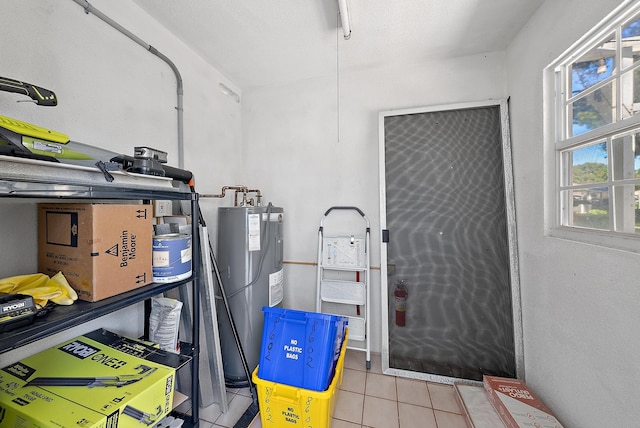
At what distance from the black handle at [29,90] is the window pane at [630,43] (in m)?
2.33

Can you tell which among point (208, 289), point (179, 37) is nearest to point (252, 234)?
point (208, 289)

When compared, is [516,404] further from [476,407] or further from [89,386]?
[89,386]

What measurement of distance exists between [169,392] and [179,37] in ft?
7.36

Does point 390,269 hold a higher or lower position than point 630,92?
lower

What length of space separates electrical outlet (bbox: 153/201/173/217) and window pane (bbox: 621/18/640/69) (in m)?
2.49

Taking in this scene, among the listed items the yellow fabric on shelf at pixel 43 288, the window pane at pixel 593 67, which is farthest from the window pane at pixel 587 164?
the yellow fabric on shelf at pixel 43 288

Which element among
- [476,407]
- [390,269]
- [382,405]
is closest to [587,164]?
[390,269]

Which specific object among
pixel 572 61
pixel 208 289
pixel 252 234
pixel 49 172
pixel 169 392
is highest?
pixel 572 61

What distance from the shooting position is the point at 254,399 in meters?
1.65

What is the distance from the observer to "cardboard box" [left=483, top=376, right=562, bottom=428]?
133 centimetres

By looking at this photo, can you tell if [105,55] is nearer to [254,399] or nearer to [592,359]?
[254,399]

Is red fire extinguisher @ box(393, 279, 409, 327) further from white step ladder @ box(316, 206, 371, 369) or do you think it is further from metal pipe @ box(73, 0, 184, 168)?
metal pipe @ box(73, 0, 184, 168)

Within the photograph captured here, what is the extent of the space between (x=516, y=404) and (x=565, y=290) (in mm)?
743

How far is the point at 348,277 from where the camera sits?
2.28 metres
